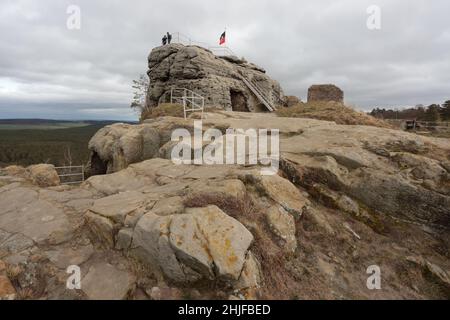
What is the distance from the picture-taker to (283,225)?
493cm

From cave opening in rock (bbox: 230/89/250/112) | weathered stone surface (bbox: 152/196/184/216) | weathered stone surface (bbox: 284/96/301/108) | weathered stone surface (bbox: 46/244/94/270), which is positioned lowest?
weathered stone surface (bbox: 46/244/94/270)

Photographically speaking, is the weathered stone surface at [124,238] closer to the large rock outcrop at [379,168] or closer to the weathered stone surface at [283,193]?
the weathered stone surface at [283,193]

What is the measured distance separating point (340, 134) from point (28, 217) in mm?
9722

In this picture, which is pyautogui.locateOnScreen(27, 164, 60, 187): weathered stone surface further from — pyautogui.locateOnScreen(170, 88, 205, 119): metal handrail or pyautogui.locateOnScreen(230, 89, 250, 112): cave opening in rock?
pyautogui.locateOnScreen(230, 89, 250, 112): cave opening in rock

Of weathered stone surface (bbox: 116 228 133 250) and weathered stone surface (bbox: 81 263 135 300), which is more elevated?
weathered stone surface (bbox: 116 228 133 250)

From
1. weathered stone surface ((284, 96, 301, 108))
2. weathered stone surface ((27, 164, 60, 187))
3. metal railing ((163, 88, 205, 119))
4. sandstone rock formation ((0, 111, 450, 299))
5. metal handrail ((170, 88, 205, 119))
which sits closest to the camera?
sandstone rock formation ((0, 111, 450, 299))

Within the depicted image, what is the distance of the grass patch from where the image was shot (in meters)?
13.6

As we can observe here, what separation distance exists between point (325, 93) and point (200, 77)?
11819 millimetres

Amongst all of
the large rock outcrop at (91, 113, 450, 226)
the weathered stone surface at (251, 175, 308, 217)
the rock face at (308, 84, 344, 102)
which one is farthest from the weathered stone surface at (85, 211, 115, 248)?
the rock face at (308, 84, 344, 102)

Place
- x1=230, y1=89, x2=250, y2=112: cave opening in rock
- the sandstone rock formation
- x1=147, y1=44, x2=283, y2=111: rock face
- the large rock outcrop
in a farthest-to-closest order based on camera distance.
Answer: x1=230, y1=89, x2=250, y2=112: cave opening in rock → x1=147, y1=44, x2=283, y2=111: rock face → the large rock outcrop → the sandstone rock formation

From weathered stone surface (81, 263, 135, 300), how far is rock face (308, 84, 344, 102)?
76.0ft

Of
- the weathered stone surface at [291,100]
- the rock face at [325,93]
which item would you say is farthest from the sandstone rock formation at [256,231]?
the weathered stone surface at [291,100]
